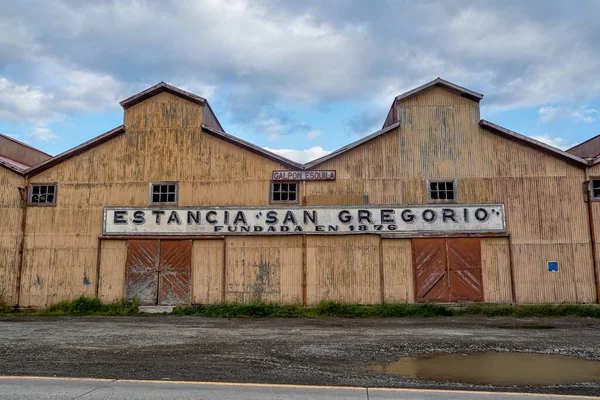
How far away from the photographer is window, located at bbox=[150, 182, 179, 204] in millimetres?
18531

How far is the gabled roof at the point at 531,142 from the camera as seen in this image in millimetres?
17828

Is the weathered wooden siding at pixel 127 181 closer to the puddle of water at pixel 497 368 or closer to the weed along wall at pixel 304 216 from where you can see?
the weed along wall at pixel 304 216

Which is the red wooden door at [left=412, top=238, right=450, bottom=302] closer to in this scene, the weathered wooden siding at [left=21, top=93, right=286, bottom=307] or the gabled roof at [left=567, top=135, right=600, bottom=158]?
the weathered wooden siding at [left=21, top=93, right=286, bottom=307]

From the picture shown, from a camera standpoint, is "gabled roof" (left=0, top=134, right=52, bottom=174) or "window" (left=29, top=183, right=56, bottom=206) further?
"gabled roof" (left=0, top=134, right=52, bottom=174)

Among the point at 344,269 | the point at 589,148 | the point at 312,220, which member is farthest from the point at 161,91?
the point at 589,148

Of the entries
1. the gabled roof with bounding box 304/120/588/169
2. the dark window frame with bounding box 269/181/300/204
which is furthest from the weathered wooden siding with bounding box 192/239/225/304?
the gabled roof with bounding box 304/120/588/169

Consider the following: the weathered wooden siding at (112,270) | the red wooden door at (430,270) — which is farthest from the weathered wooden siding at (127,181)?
the red wooden door at (430,270)

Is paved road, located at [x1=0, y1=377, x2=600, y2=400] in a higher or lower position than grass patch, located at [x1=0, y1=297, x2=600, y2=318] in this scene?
lower

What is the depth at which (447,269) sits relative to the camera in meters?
17.5

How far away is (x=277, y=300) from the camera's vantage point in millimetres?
17625

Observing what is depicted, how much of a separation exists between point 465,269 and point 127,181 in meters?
13.2

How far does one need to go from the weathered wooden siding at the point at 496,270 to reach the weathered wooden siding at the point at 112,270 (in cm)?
1336

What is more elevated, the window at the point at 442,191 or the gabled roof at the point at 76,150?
the gabled roof at the point at 76,150

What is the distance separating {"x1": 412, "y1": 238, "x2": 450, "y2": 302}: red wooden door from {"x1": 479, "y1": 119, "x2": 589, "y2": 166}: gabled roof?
183 inches
